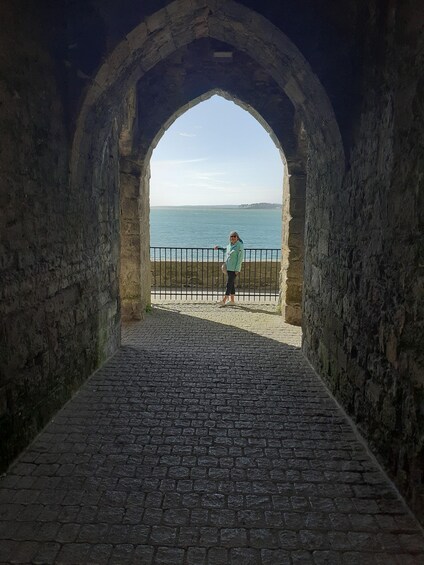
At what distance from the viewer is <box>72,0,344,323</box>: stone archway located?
14.5ft

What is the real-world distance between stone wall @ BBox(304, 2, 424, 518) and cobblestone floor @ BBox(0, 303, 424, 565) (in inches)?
12.4

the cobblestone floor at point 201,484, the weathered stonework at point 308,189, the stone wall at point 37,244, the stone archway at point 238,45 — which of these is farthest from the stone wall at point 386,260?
the stone wall at point 37,244

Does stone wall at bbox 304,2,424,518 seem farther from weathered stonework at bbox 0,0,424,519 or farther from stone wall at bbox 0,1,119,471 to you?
stone wall at bbox 0,1,119,471

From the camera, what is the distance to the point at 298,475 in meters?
3.01

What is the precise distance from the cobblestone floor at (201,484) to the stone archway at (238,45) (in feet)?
7.68

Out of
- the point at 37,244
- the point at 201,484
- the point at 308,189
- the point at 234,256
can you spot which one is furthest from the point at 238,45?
the point at 234,256

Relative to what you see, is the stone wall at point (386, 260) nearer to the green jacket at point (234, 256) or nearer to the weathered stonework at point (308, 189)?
the weathered stonework at point (308, 189)

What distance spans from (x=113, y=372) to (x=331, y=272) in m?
2.83

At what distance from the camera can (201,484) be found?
289 centimetres

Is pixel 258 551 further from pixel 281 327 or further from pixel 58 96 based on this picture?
pixel 281 327

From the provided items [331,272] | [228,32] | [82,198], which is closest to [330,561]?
[331,272]

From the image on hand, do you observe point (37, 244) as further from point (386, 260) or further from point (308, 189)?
point (308, 189)

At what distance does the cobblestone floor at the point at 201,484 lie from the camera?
7.59 ft

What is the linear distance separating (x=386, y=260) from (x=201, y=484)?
207 centimetres
